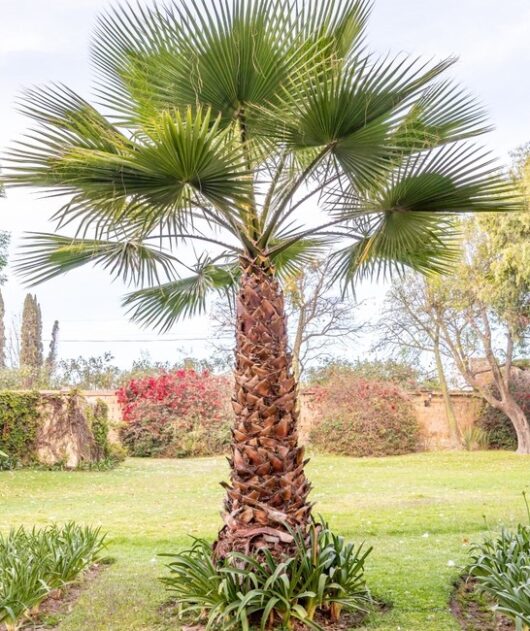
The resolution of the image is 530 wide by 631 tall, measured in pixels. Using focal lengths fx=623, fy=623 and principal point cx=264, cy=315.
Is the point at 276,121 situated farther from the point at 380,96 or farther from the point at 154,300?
the point at 154,300

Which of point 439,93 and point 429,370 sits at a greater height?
point 439,93

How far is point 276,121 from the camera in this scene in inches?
160

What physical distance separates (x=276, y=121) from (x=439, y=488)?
26.2 feet

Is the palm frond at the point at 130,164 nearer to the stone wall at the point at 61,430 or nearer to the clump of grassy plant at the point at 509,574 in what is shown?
the clump of grassy plant at the point at 509,574

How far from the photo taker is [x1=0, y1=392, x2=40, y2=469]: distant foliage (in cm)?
1313

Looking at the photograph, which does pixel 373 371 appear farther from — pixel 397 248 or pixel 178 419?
pixel 397 248

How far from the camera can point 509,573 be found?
3854 millimetres

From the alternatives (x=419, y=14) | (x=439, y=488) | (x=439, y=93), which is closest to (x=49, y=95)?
(x=439, y=93)

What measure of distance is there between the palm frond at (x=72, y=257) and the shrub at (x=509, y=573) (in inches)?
134

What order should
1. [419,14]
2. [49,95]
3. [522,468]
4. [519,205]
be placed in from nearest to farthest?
[49,95] → [519,205] → [419,14] → [522,468]

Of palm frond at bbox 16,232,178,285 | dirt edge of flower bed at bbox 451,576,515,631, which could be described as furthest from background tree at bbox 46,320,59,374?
dirt edge of flower bed at bbox 451,576,515,631

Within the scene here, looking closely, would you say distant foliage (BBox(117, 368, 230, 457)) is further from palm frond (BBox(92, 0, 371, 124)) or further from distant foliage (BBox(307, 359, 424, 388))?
palm frond (BBox(92, 0, 371, 124))

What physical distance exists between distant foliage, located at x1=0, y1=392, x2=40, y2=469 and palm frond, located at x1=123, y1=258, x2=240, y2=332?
8447mm

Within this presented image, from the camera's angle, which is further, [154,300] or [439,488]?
[439,488]
